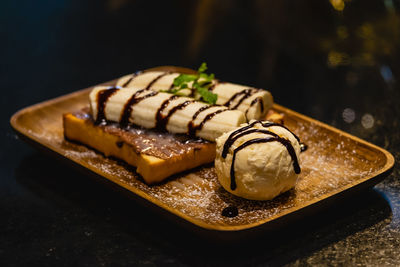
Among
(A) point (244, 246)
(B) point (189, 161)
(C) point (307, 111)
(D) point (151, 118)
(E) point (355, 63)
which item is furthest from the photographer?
(E) point (355, 63)

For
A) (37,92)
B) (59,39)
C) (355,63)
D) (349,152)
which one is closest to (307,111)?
(349,152)

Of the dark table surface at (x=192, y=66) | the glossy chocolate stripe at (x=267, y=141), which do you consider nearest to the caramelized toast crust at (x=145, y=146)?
the dark table surface at (x=192, y=66)

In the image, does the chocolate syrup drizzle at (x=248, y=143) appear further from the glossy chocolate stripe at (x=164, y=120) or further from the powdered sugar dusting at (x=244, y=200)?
the glossy chocolate stripe at (x=164, y=120)

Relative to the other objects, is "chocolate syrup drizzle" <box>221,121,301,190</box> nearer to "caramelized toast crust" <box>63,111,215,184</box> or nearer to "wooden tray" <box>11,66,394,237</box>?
"wooden tray" <box>11,66,394,237</box>

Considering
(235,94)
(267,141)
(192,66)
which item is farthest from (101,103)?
(192,66)

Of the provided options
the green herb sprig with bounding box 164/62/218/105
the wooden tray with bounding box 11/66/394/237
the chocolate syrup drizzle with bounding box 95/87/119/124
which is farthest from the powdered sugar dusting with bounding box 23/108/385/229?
the green herb sprig with bounding box 164/62/218/105

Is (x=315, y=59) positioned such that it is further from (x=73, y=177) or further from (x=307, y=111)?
(x=73, y=177)

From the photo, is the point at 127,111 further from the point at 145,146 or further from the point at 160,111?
the point at 145,146
